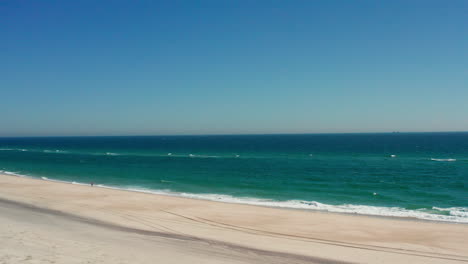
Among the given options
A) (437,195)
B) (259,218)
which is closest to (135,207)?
(259,218)

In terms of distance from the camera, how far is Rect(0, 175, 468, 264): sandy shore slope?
11469 millimetres

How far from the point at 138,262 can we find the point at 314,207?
48.2 feet

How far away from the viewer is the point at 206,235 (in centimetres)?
1454

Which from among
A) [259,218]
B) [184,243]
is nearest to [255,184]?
[259,218]

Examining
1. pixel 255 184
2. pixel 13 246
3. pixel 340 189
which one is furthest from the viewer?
pixel 255 184

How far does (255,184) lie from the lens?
107 feet

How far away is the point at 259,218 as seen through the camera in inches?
712

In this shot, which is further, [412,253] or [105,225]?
[105,225]

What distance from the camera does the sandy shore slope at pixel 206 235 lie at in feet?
37.6

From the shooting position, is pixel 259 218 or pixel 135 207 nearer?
pixel 259 218

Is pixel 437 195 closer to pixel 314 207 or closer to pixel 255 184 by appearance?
pixel 314 207

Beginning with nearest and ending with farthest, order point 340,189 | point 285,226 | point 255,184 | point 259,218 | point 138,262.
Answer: point 138,262
point 285,226
point 259,218
point 340,189
point 255,184

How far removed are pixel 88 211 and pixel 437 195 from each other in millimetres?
26984

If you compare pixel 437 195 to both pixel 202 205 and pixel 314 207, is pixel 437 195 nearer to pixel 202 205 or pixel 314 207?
pixel 314 207
